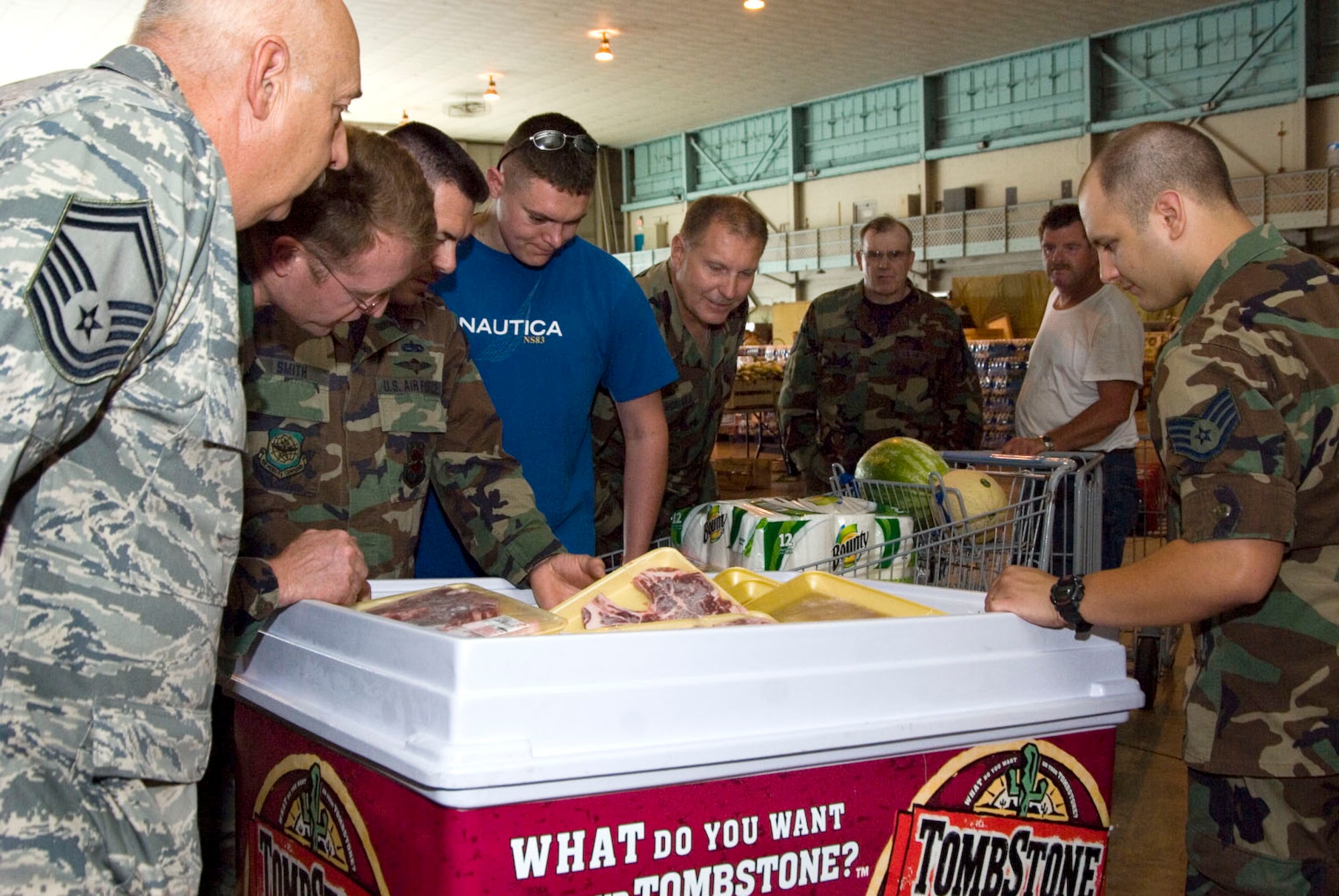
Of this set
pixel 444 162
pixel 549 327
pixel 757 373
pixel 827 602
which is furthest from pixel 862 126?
pixel 827 602

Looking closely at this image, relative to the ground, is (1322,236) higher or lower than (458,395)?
higher

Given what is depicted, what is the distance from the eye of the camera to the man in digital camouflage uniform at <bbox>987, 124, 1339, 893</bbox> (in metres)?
1.60

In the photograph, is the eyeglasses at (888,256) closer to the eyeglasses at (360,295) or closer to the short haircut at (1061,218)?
the short haircut at (1061,218)

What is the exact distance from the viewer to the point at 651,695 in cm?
125

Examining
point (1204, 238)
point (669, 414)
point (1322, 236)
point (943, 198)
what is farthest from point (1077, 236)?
point (943, 198)

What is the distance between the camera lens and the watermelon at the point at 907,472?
98.4 inches

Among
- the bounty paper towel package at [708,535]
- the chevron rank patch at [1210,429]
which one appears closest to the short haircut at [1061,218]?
the bounty paper towel package at [708,535]

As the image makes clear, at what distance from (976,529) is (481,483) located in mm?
963

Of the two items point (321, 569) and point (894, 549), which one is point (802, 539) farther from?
point (321, 569)

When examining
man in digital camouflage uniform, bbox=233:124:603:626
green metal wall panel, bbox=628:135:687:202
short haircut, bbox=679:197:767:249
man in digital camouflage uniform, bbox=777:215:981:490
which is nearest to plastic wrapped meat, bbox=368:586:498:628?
man in digital camouflage uniform, bbox=233:124:603:626

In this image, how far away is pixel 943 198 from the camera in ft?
55.1

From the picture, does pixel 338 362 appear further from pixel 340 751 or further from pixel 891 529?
pixel 891 529

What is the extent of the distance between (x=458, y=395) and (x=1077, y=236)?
2.79m

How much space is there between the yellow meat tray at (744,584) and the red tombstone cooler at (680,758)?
1.19ft
